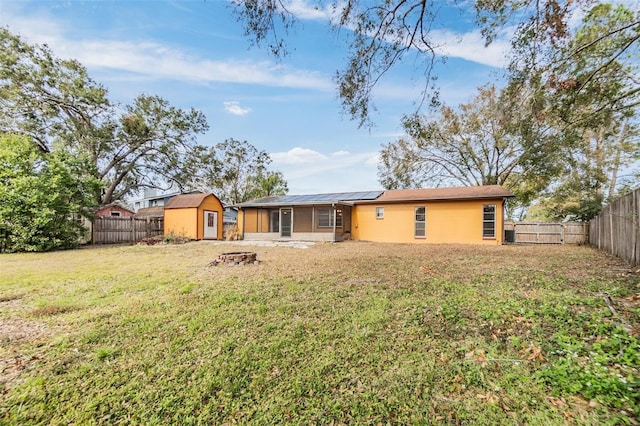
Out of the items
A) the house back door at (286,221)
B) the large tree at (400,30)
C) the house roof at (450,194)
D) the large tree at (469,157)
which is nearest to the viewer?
the large tree at (400,30)

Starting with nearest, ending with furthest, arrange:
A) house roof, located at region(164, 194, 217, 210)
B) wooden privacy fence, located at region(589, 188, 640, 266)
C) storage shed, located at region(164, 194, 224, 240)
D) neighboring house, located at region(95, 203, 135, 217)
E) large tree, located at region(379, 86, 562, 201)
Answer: wooden privacy fence, located at region(589, 188, 640, 266)
storage shed, located at region(164, 194, 224, 240)
house roof, located at region(164, 194, 217, 210)
large tree, located at region(379, 86, 562, 201)
neighboring house, located at region(95, 203, 135, 217)

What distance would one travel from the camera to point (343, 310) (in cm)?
388

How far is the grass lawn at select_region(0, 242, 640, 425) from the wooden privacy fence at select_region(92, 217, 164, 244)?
445 inches

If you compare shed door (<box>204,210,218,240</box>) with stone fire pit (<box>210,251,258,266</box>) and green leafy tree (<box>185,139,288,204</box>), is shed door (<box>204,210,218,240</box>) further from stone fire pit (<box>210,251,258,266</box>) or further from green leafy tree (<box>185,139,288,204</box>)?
stone fire pit (<box>210,251,258,266</box>)

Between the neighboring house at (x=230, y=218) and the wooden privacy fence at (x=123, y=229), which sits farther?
the neighboring house at (x=230, y=218)

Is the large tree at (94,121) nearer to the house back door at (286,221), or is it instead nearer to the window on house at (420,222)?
the house back door at (286,221)

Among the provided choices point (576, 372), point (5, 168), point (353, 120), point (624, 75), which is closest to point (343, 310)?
point (576, 372)

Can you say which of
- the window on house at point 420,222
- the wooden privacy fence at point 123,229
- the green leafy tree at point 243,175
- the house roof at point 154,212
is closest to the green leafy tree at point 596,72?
the window on house at point 420,222

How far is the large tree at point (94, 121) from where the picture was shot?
50.8 feet

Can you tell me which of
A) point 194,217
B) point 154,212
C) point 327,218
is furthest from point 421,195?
point 154,212

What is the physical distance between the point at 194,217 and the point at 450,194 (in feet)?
49.2

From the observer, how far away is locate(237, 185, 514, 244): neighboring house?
13219mm

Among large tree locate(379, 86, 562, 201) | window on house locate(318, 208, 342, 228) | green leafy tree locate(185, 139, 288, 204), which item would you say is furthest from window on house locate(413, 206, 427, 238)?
green leafy tree locate(185, 139, 288, 204)

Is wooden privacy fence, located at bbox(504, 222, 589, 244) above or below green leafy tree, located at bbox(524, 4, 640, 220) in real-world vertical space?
below
